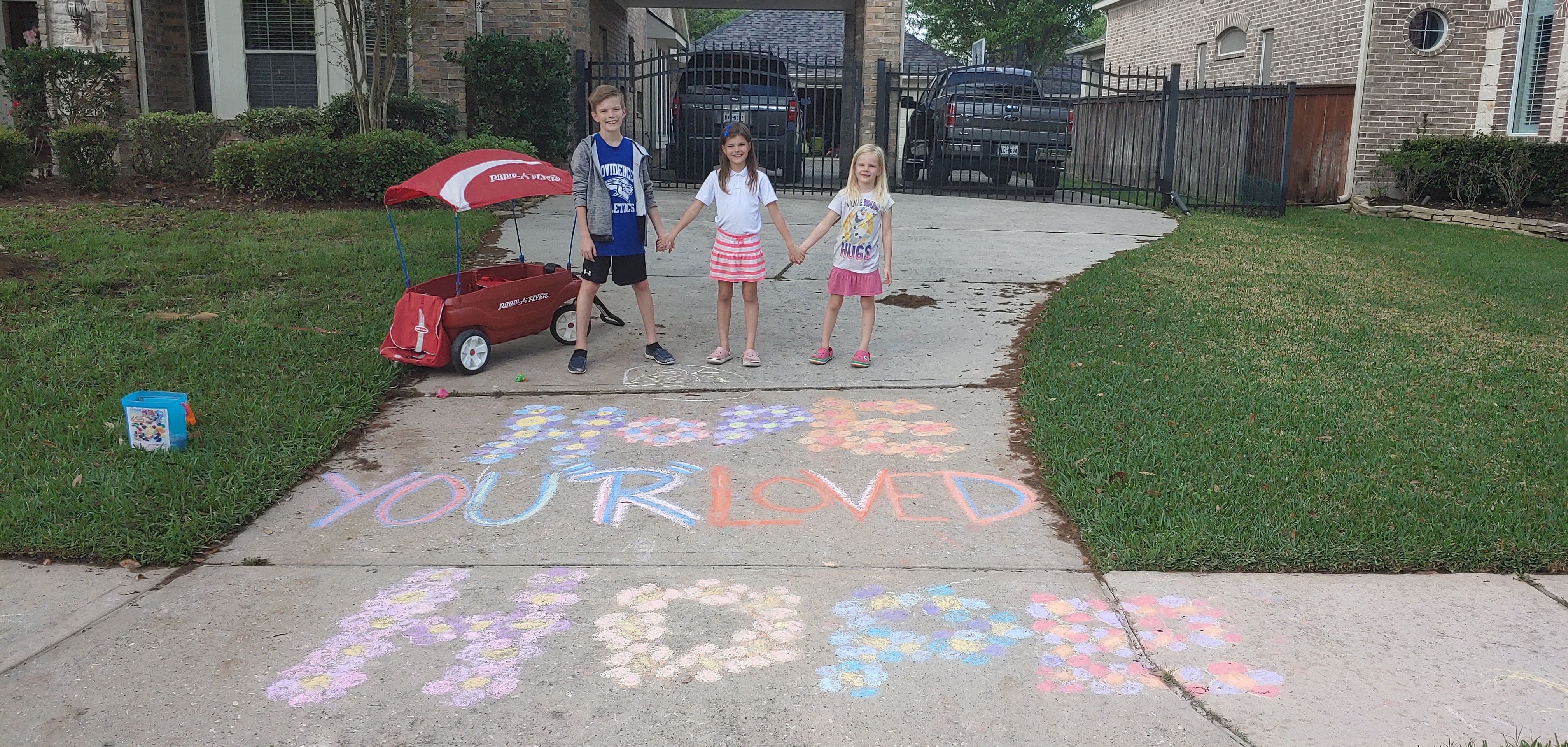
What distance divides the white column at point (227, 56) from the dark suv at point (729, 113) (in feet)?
18.0

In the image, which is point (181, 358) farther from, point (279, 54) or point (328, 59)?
point (279, 54)

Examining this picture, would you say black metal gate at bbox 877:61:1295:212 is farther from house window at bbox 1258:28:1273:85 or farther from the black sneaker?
the black sneaker

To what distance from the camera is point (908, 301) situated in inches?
320

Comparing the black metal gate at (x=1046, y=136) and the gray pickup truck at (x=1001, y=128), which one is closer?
the black metal gate at (x=1046, y=136)

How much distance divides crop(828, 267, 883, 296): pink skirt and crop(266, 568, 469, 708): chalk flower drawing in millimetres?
3137

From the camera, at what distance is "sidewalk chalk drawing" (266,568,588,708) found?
305cm

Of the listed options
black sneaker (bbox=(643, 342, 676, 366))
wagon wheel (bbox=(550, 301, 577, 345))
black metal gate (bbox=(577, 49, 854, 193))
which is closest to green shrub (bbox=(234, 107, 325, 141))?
black metal gate (bbox=(577, 49, 854, 193))

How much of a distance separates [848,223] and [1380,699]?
12.9 ft

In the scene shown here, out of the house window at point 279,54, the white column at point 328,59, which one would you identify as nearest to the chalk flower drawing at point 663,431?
the white column at point 328,59

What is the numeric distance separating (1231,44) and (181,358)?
20522 millimetres

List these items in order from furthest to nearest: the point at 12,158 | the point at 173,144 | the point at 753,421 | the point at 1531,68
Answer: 1. the point at 1531,68
2. the point at 173,144
3. the point at 12,158
4. the point at 753,421

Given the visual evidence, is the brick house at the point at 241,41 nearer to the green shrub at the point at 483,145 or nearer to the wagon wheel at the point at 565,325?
the green shrub at the point at 483,145

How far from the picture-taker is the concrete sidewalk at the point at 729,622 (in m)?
2.91

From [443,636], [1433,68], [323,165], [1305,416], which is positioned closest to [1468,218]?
[1433,68]
